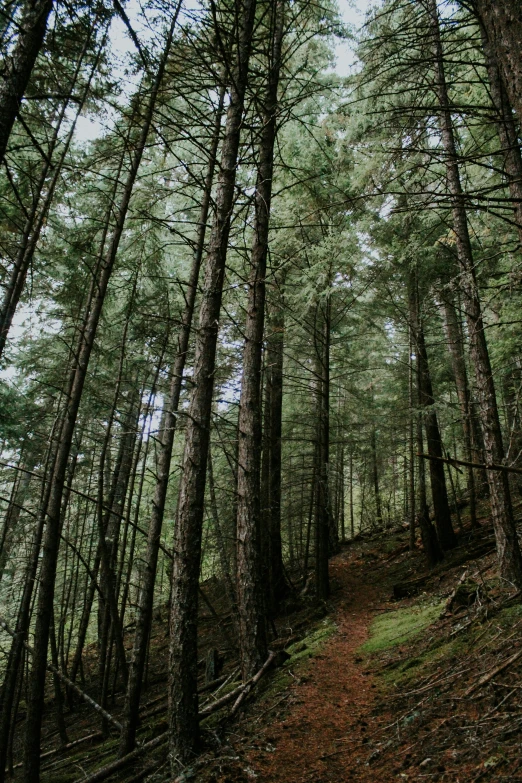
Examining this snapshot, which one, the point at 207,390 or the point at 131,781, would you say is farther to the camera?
the point at 207,390

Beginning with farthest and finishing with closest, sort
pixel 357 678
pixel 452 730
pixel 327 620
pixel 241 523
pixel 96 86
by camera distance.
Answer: pixel 327 620 < pixel 96 86 < pixel 241 523 < pixel 357 678 < pixel 452 730

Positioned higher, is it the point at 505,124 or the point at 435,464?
the point at 505,124

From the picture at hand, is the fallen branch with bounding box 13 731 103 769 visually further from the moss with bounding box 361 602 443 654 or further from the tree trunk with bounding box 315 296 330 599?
the tree trunk with bounding box 315 296 330 599

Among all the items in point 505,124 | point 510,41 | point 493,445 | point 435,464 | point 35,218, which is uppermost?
point 505,124

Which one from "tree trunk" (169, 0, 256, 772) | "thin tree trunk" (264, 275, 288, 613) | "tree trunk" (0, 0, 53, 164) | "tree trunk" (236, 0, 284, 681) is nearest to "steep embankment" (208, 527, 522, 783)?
"tree trunk" (169, 0, 256, 772)

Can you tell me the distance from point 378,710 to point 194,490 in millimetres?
2944

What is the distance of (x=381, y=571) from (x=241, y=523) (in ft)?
28.8

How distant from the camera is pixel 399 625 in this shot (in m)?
7.77

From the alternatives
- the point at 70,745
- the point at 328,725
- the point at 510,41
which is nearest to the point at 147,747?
the point at 328,725

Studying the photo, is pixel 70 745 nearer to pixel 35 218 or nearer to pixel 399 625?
pixel 399 625

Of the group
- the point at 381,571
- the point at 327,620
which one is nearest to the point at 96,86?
the point at 327,620

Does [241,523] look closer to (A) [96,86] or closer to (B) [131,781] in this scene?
(B) [131,781]

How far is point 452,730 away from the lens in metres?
3.41

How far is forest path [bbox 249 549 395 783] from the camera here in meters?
3.66
